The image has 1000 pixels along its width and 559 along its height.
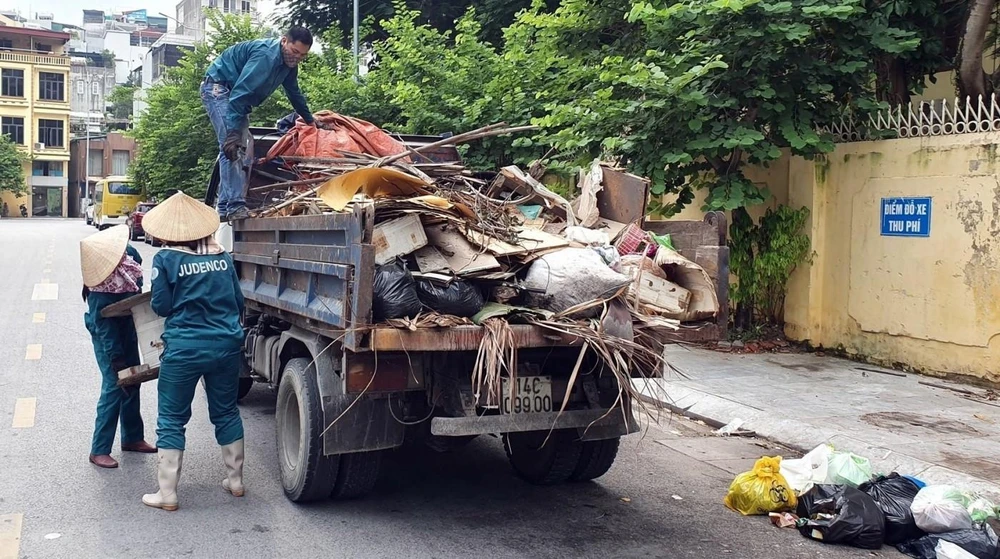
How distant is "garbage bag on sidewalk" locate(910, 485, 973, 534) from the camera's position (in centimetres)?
479

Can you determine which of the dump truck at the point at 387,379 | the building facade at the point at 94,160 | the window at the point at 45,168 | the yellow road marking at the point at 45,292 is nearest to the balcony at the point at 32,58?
the building facade at the point at 94,160

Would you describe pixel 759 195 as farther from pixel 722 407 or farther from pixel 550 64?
pixel 550 64

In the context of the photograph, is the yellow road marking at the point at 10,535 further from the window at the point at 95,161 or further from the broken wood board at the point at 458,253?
the window at the point at 95,161

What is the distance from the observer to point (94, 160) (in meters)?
71.6

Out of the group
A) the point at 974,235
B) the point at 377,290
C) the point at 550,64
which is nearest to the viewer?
the point at 377,290

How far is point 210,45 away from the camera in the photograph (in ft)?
77.4

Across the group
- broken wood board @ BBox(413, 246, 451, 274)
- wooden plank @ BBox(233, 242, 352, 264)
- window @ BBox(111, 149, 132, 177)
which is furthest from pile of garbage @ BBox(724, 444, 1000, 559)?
window @ BBox(111, 149, 132, 177)

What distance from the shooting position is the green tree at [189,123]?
2245 centimetres

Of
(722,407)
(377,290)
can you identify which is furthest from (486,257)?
(722,407)

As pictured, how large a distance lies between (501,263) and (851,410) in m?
4.48

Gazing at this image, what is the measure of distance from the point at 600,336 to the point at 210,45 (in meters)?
21.7

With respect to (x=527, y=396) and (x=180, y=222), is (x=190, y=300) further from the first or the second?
(x=527, y=396)

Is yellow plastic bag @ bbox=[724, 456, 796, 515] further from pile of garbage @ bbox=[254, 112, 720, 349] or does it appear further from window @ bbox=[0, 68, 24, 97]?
window @ bbox=[0, 68, 24, 97]

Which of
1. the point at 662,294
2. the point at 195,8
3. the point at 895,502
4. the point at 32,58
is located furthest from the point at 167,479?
the point at 195,8
